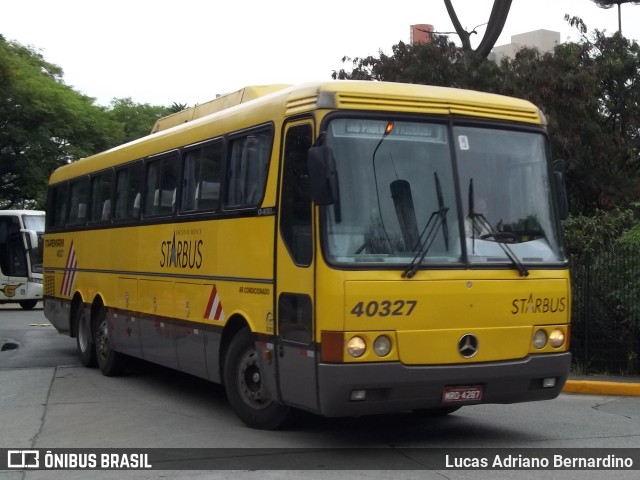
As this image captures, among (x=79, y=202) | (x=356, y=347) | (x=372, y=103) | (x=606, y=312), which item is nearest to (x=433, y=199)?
(x=372, y=103)

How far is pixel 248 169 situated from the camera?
30.3 ft

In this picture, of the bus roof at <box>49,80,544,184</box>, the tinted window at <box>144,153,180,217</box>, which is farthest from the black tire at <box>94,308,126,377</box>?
the bus roof at <box>49,80,544,184</box>

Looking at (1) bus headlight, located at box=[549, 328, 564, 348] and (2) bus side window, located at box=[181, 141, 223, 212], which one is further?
(2) bus side window, located at box=[181, 141, 223, 212]

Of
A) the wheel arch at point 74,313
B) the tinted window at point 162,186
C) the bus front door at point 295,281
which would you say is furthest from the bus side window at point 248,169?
the wheel arch at point 74,313

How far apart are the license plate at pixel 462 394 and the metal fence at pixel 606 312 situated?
235 inches

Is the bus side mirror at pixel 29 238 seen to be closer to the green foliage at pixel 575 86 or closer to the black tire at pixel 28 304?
the black tire at pixel 28 304

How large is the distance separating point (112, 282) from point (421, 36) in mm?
41015

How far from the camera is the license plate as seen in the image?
7.90 m

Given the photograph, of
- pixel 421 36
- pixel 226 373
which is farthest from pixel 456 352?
pixel 421 36

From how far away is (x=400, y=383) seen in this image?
7.63 meters

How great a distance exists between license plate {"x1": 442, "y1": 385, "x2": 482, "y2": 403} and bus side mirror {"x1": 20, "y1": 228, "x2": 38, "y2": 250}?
2513 cm

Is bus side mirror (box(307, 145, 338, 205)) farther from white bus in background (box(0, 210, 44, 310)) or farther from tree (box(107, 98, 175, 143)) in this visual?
tree (box(107, 98, 175, 143))

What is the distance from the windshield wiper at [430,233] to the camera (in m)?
7.74
